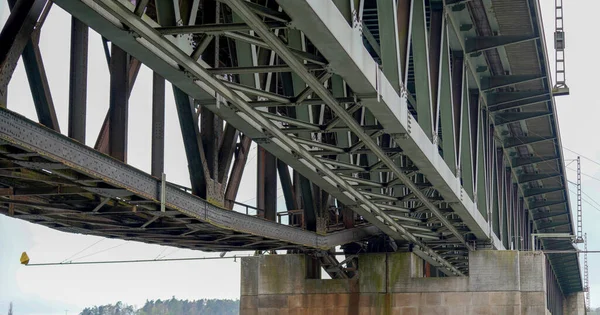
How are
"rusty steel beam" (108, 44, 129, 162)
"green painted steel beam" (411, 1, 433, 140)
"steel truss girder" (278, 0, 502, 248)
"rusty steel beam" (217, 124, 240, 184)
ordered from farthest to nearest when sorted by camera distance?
"rusty steel beam" (217, 124, 240, 184)
"green painted steel beam" (411, 1, 433, 140)
"rusty steel beam" (108, 44, 129, 162)
"steel truss girder" (278, 0, 502, 248)

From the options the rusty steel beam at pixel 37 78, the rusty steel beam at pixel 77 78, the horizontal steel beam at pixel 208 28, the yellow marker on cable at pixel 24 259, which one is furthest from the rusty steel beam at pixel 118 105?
the yellow marker on cable at pixel 24 259

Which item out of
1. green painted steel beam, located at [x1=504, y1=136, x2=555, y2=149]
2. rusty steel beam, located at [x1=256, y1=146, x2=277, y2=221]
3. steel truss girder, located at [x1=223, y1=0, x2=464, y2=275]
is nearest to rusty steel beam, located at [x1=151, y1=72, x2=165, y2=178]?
steel truss girder, located at [x1=223, y1=0, x2=464, y2=275]

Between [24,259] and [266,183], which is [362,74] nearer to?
[24,259]

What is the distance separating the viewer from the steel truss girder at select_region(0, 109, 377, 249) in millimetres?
14820

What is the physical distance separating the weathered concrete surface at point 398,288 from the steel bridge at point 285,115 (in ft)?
2.76

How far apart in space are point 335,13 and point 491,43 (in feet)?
59.1

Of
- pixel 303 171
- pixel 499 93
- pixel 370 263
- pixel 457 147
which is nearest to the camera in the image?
pixel 303 171

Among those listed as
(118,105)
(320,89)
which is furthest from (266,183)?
(320,89)

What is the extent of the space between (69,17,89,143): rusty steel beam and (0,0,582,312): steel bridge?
0.02 m

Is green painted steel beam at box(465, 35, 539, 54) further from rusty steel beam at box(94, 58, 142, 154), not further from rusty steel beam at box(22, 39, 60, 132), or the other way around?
rusty steel beam at box(22, 39, 60, 132)

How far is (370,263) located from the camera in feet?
134

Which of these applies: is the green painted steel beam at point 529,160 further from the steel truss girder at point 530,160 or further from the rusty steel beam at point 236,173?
the rusty steel beam at point 236,173

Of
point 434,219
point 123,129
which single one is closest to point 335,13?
point 123,129

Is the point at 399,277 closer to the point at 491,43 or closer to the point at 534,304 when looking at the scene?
the point at 534,304
